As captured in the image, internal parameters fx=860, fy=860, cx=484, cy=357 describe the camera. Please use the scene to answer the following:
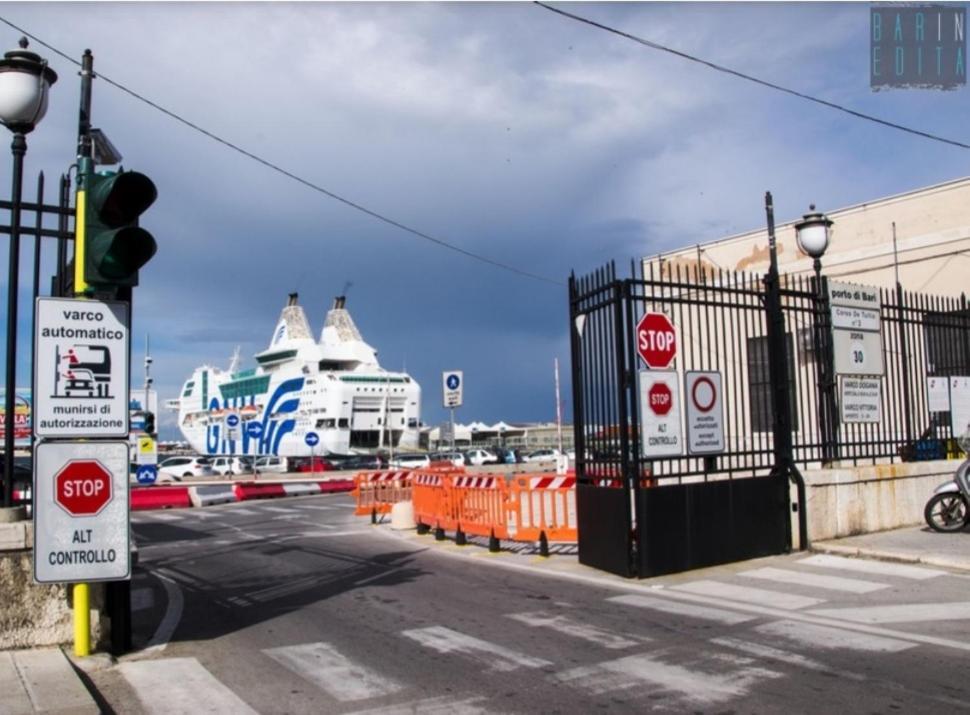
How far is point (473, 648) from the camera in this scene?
7.07 meters

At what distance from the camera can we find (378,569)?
1200 cm

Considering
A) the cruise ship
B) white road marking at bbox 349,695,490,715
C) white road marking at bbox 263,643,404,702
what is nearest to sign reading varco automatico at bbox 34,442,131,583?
white road marking at bbox 263,643,404,702

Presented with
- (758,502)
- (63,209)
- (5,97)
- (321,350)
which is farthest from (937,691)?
(321,350)

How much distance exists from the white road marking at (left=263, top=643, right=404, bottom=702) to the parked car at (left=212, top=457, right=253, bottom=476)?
48.4 metres

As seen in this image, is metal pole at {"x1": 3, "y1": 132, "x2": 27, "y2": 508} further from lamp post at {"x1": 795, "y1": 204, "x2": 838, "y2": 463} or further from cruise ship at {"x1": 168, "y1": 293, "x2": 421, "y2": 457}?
cruise ship at {"x1": 168, "y1": 293, "x2": 421, "y2": 457}

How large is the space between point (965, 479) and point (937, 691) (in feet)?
23.6

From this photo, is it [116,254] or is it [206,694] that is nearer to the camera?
[206,694]

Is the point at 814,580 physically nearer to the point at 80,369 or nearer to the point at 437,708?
the point at 437,708

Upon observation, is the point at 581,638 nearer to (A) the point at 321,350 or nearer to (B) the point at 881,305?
(B) the point at 881,305

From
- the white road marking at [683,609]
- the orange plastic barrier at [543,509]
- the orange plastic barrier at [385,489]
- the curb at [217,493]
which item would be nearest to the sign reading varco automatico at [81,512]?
the white road marking at [683,609]

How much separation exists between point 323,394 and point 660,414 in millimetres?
62769

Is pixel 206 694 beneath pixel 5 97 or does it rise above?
beneath

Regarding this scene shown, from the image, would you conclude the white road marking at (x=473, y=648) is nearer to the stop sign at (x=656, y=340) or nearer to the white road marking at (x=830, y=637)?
the white road marking at (x=830, y=637)

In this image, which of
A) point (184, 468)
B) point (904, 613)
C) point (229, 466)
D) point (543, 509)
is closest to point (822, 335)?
point (543, 509)
